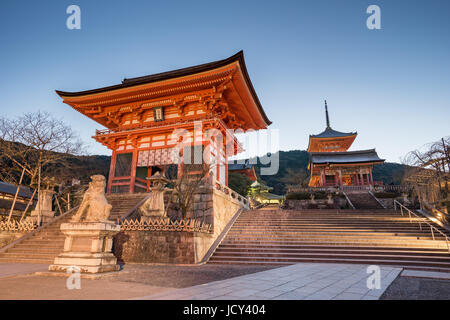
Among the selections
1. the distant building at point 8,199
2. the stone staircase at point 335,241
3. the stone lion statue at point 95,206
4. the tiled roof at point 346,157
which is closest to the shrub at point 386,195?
the tiled roof at point 346,157

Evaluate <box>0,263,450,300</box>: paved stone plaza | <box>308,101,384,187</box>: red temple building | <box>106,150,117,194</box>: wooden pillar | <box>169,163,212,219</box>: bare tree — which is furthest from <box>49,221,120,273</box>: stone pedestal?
<box>308,101,384,187</box>: red temple building

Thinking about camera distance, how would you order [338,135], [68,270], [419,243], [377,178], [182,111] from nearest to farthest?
[68,270]
[419,243]
[182,111]
[338,135]
[377,178]

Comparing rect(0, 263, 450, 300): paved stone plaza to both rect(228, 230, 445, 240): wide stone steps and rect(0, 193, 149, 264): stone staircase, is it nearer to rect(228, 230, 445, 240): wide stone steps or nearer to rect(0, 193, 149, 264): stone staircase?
rect(0, 193, 149, 264): stone staircase

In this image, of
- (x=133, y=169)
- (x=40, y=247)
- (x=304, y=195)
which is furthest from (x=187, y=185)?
(x=304, y=195)

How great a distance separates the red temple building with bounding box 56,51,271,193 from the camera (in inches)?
612

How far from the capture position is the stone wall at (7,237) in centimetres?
1071

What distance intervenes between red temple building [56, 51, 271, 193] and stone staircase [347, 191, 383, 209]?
486 inches

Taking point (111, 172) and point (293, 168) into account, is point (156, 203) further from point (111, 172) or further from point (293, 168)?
point (293, 168)

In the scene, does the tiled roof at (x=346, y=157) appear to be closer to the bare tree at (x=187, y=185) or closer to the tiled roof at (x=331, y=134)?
the tiled roof at (x=331, y=134)

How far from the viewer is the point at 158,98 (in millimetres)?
17328
